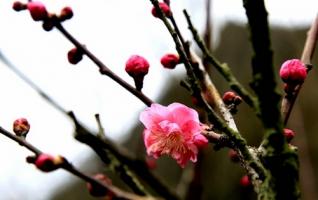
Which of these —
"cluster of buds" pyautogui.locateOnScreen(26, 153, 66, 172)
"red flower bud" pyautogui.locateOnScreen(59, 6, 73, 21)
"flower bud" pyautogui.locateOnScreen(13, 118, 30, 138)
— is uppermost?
"red flower bud" pyautogui.locateOnScreen(59, 6, 73, 21)

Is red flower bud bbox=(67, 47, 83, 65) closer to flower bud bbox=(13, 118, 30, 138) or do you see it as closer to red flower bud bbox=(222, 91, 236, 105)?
flower bud bbox=(13, 118, 30, 138)

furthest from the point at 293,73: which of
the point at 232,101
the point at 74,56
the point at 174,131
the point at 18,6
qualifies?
the point at 18,6

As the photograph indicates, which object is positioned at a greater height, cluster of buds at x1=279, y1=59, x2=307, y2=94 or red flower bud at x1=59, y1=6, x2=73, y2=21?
red flower bud at x1=59, y1=6, x2=73, y2=21

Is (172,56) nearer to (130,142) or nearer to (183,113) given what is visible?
(183,113)

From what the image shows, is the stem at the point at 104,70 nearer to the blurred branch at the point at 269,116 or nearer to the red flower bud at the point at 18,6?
the red flower bud at the point at 18,6

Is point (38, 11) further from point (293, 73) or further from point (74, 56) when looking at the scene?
point (293, 73)

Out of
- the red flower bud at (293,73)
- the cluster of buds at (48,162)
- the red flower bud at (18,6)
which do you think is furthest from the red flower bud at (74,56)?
the red flower bud at (293,73)

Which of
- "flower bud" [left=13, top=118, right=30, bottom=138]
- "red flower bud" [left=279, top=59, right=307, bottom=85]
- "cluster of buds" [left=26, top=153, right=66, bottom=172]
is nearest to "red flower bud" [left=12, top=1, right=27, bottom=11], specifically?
"flower bud" [left=13, top=118, right=30, bottom=138]
